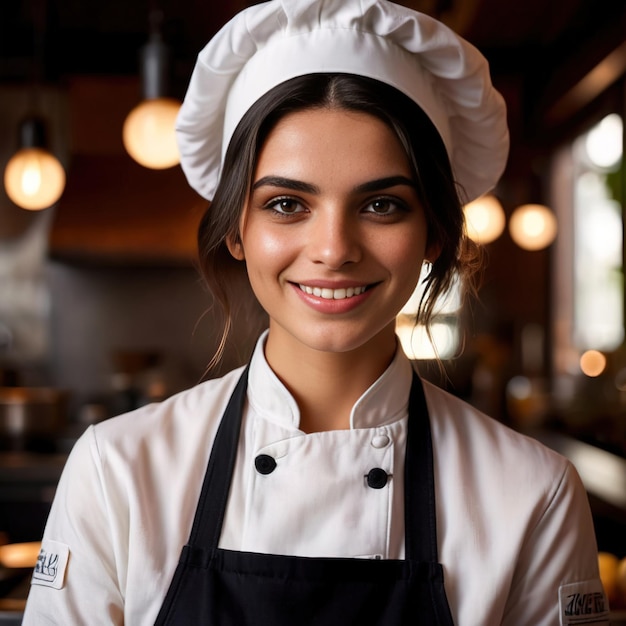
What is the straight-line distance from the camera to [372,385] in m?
1.32

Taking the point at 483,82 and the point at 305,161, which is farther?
the point at 483,82

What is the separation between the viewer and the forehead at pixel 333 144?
3.83 feet

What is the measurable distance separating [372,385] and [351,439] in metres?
0.09

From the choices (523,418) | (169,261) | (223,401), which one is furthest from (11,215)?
(223,401)

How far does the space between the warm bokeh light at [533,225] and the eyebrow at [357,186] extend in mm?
3996

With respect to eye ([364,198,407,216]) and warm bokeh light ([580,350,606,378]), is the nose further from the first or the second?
warm bokeh light ([580,350,606,378])

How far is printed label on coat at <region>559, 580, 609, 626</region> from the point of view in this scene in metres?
1.27

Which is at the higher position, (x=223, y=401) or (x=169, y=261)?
(x=169, y=261)

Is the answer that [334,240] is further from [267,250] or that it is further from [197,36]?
[197,36]

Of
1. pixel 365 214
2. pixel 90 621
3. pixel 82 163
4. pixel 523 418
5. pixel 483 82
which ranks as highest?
pixel 82 163

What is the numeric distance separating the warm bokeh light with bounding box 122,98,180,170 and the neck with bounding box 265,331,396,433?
1.83 meters

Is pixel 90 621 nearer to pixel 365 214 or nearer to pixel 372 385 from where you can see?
pixel 372 385

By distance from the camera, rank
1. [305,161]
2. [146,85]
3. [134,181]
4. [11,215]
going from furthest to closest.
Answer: [11,215], [134,181], [146,85], [305,161]

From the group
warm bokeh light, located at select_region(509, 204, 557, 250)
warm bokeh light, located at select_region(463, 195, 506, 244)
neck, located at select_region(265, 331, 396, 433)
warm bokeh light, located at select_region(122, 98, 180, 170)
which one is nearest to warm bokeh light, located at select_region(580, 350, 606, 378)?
warm bokeh light, located at select_region(463, 195, 506, 244)
